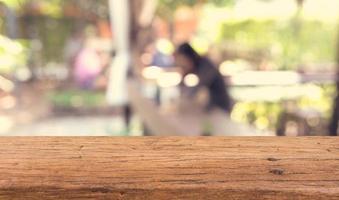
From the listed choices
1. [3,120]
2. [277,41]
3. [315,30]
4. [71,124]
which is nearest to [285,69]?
[277,41]

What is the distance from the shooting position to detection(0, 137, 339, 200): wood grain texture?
56cm

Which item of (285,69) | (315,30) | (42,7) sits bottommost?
(285,69)

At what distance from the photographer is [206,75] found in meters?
6.00

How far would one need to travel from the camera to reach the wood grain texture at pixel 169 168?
1.84 feet

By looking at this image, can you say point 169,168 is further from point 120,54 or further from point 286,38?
point 286,38

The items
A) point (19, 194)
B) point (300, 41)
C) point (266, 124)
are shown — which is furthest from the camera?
point (300, 41)

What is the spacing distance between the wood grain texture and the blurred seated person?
486 cm

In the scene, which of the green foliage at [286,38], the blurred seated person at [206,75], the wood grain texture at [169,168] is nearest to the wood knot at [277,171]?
the wood grain texture at [169,168]

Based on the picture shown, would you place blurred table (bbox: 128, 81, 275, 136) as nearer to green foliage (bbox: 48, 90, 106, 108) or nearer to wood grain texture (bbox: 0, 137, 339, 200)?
wood grain texture (bbox: 0, 137, 339, 200)

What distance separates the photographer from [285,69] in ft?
29.9

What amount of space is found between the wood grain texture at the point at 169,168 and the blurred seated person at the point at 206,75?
4864 millimetres

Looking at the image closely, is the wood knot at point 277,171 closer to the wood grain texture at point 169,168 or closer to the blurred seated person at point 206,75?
the wood grain texture at point 169,168

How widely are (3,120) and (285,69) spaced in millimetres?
5444

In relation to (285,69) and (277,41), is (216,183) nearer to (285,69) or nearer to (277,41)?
(285,69)
